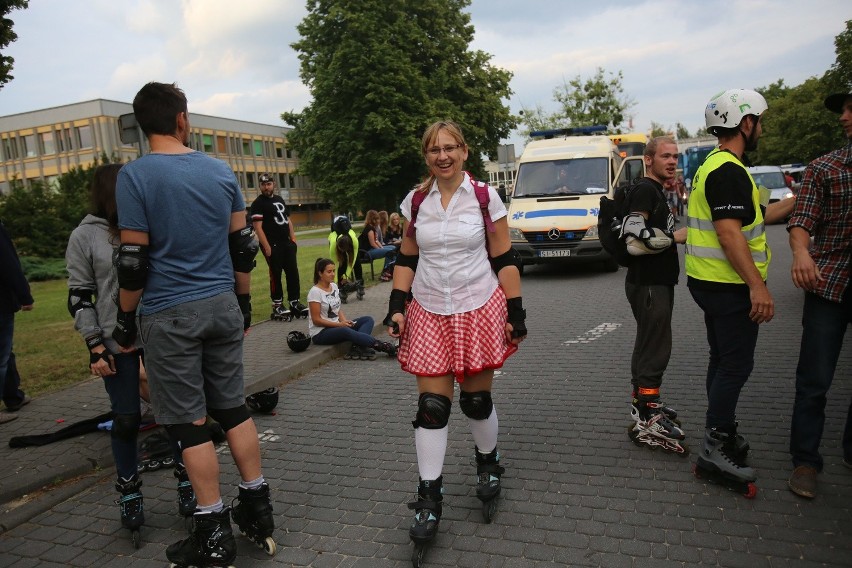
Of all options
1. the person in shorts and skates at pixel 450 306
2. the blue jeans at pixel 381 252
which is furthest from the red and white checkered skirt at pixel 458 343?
the blue jeans at pixel 381 252

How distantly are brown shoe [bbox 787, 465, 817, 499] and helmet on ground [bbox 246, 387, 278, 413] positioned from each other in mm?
3838

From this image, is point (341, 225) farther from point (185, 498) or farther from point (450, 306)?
point (450, 306)

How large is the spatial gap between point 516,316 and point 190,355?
1587 mm

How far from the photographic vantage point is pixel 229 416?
3.21 metres

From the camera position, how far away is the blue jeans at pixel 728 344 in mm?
3539

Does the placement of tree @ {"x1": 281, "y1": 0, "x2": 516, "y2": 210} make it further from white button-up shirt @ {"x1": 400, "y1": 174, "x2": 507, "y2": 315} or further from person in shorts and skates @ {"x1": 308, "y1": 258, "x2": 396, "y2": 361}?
white button-up shirt @ {"x1": 400, "y1": 174, "x2": 507, "y2": 315}

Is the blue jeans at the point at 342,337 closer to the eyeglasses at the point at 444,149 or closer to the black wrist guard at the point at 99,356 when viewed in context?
the black wrist guard at the point at 99,356

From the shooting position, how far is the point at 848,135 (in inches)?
132

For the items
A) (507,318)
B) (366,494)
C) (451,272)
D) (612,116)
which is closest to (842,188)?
(507,318)

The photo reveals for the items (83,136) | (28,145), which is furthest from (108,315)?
(28,145)

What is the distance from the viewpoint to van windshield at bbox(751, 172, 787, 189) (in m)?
23.6

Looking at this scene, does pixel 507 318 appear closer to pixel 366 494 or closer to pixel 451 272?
pixel 451 272

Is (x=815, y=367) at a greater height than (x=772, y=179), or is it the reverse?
(x=772, y=179)

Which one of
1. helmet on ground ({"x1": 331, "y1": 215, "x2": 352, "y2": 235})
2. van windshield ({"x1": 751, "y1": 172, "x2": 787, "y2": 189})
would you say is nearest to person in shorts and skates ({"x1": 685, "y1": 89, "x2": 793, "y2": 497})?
helmet on ground ({"x1": 331, "y1": 215, "x2": 352, "y2": 235})
